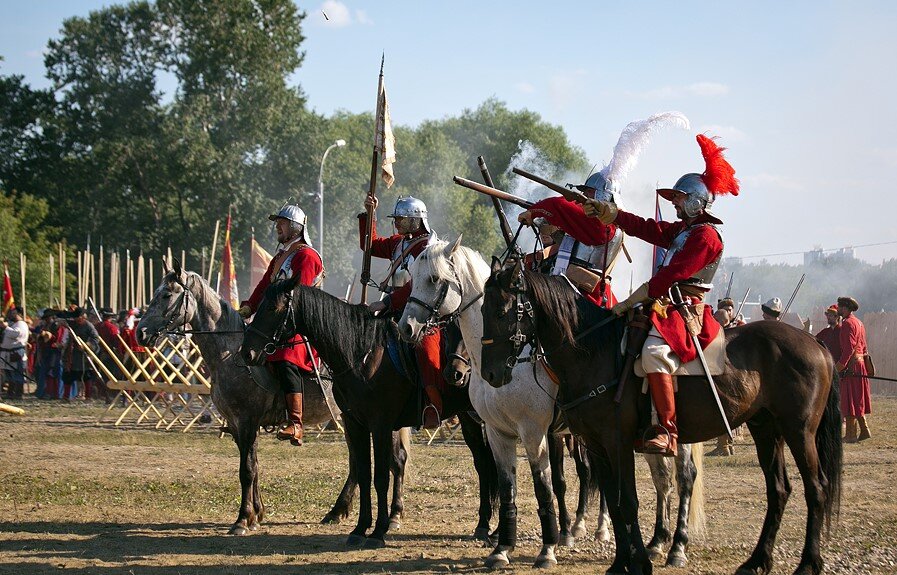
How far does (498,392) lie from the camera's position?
8688 millimetres

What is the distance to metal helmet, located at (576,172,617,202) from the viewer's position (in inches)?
367

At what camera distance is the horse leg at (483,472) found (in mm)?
9938

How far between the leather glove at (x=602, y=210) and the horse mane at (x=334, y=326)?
2706mm

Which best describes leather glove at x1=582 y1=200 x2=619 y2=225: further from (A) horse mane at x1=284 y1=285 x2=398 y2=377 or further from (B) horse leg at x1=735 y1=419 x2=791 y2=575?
(A) horse mane at x1=284 y1=285 x2=398 y2=377

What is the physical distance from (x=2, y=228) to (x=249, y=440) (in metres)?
36.3

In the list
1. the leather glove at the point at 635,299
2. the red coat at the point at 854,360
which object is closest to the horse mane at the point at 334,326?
the leather glove at the point at 635,299

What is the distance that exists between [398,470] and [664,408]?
3872mm

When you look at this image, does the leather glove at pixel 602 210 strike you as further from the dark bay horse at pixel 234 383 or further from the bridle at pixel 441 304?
the dark bay horse at pixel 234 383

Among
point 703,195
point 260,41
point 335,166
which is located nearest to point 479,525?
point 703,195

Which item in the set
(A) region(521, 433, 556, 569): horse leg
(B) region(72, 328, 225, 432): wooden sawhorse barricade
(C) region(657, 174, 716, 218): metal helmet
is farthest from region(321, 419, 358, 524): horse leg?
(B) region(72, 328, 225, 432): wooden sawhorse barricade

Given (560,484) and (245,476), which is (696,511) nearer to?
(560,484)

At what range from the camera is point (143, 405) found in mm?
25422

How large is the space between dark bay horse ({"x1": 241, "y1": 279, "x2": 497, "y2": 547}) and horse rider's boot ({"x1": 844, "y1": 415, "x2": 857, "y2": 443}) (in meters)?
11.1

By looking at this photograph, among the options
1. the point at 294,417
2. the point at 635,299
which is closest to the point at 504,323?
the point at 635,299
